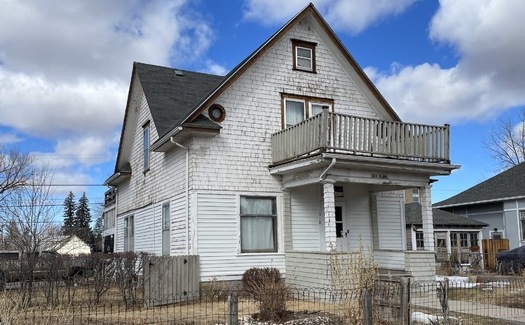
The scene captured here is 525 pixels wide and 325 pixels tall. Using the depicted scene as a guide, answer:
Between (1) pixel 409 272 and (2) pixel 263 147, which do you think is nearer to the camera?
(1) pixel 409 272

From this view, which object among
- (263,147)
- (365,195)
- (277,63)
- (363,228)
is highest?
(277,63)

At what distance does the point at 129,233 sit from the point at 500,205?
21.5 meters

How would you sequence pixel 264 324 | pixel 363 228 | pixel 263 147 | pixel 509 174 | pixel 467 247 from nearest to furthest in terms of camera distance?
pixel 264 324 → pixel 263 147 → pixel 363 228 → pixel 467 247 → pixel 509 174

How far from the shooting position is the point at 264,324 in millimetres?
8789

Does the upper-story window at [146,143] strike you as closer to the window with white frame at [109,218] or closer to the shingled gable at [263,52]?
the shingled gable at [263,52]

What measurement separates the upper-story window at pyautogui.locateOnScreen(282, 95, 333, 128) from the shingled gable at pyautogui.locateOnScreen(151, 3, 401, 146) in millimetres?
1650

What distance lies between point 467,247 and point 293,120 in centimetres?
→ 1680

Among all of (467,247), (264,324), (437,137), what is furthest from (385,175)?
(467,247)

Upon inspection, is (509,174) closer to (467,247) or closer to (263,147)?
(467,247)

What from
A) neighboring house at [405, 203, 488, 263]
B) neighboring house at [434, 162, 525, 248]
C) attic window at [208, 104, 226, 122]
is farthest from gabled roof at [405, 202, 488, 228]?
attic window at [208, 104, 226, 122]

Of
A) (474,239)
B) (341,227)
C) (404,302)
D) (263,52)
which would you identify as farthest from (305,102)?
(474,239)

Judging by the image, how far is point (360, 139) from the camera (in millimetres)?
13766

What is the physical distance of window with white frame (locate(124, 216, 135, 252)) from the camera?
67.9 feet

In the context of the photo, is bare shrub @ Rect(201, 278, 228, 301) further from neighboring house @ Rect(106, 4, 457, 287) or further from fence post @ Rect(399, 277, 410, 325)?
fence post @ Rect(399, 277, 410, 325)
